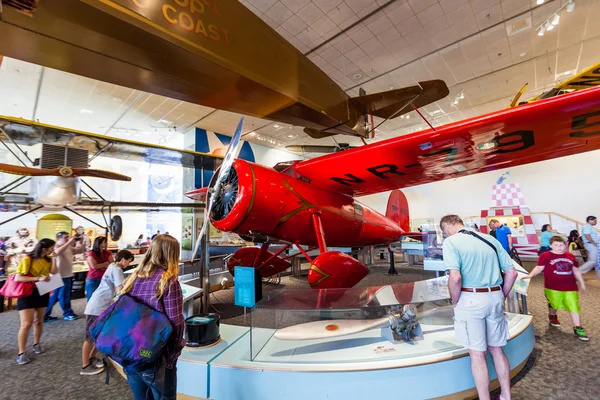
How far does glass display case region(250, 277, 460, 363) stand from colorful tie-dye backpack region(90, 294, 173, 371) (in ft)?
2.84

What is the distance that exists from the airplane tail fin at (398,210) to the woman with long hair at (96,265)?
697 cm

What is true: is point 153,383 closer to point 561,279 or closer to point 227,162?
point 227,162

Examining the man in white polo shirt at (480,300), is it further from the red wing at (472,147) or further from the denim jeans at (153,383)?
the denim jeans at (153,383)

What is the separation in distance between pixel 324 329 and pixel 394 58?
7.21 metres

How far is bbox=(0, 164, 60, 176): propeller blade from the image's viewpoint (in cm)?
372

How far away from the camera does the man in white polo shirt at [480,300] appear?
1.98 metres

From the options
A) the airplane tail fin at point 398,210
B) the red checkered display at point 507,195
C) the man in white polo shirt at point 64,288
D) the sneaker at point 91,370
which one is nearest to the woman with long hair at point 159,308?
the sneaker at point 91,370

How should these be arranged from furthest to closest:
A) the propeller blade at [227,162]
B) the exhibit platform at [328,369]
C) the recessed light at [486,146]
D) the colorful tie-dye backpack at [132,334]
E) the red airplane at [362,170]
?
the recessed light at [486,146]
the red airplane at [362,170]
the propeller blade at [227,162]
the exhibit platform at [328,369]
the colorful tie-dye backpack at [132,334]

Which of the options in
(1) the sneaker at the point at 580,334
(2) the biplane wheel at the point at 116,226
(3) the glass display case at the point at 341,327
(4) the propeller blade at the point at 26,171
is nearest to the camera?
(3) the glass display case at the point at 341,327

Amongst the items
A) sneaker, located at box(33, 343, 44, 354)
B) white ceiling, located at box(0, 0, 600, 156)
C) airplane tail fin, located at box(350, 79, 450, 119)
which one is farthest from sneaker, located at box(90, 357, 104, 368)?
white ceiling, located at box(0, 0, 600, 156)

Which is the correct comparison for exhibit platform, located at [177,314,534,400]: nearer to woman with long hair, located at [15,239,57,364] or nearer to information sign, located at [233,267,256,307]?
information sign, located at [233,267,256,307]

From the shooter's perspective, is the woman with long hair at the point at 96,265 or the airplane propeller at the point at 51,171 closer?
the airplane propeller at the point at 51,171

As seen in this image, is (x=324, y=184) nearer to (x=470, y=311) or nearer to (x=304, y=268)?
(x=470, y=311)

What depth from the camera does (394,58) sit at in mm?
→ 7070
